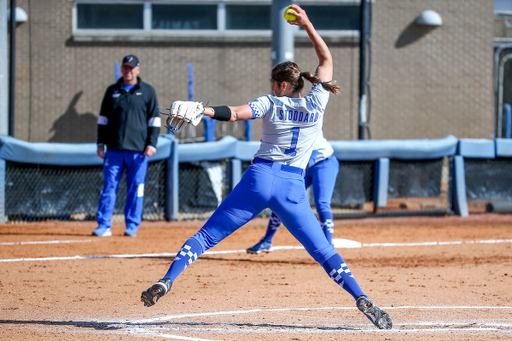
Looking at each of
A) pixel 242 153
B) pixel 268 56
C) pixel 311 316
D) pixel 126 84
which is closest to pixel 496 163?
pixel 242 153

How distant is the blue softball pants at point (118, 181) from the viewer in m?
7.96

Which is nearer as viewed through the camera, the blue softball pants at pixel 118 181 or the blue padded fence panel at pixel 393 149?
the blue softball pants at pixel 118 181

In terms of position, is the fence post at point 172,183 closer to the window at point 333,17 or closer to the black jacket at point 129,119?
the black jacket at point 129,119

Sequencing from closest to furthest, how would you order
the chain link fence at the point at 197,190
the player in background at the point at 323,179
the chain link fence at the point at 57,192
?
the player in background at the point at 323,179, the chain link fence at the point at 57,192, the chain link fence at the point at 197,190

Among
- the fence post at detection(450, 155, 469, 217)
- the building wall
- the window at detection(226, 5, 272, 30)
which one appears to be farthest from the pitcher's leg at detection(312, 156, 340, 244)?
the window at detection(226, 5, 272, 30)

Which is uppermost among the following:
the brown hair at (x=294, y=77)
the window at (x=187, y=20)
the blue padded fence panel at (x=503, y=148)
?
the window at (x=187, y=20)

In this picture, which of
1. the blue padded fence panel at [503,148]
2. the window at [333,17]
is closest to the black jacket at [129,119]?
the blue padded fence panel at [503,148]

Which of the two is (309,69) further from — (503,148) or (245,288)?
(245,288)

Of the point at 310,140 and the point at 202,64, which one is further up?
the point at 202,64

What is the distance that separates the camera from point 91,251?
7.14m

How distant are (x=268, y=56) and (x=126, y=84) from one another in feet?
22.0

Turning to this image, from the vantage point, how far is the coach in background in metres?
7.90

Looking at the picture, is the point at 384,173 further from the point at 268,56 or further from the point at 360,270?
the point at 268,56

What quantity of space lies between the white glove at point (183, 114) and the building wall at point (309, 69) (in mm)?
10697
